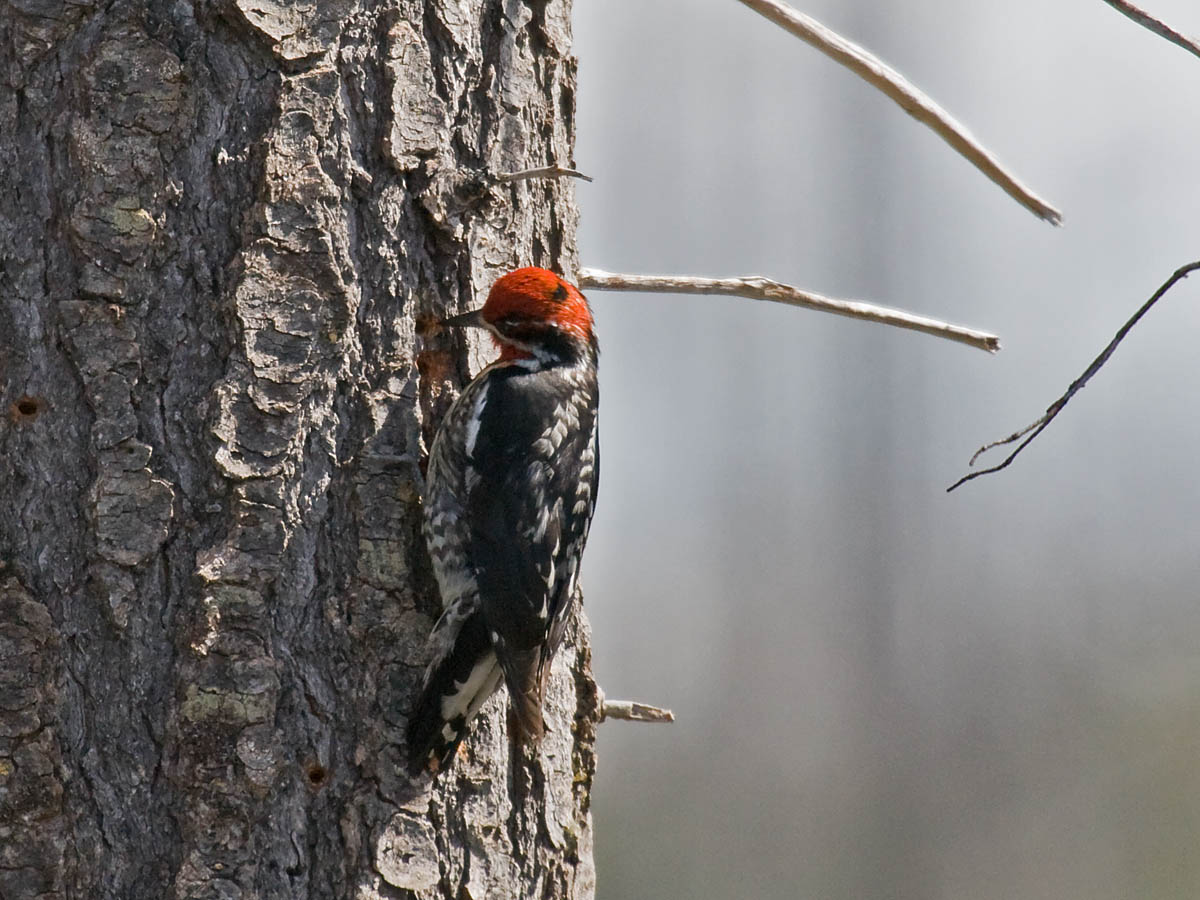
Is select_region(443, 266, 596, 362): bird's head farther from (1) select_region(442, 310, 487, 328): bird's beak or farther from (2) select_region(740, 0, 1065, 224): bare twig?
(2) select_region(740, 0, 1065, 224): bare twig

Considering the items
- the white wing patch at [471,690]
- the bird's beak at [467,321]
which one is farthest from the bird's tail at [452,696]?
the bird's beak at [467,321]

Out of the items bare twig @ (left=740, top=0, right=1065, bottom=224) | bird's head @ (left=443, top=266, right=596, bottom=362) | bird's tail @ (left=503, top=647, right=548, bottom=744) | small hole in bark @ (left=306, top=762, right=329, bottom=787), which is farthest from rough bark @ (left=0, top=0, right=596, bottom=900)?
bare twig @ (left=740, top=0, right=1065, bottom=224)

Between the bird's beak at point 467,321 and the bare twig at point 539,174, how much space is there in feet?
0.99

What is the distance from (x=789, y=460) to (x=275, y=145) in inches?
292

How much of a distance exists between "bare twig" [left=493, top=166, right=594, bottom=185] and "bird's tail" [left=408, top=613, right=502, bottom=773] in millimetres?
972

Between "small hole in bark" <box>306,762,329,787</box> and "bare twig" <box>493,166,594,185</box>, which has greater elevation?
"bare twig" <box>493,166,594,185</box>

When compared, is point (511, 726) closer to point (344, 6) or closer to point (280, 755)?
point (280, 755)

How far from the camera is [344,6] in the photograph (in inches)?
98.9

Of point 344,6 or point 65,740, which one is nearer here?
point 65,740

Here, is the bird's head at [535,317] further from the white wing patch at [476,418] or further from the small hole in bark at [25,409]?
the small hole in bark at [25,409]

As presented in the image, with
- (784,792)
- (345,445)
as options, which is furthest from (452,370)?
(784,792)

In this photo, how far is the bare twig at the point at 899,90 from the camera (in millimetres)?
2873

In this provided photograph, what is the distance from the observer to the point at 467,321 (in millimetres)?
2762

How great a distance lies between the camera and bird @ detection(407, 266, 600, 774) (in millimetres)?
2545
